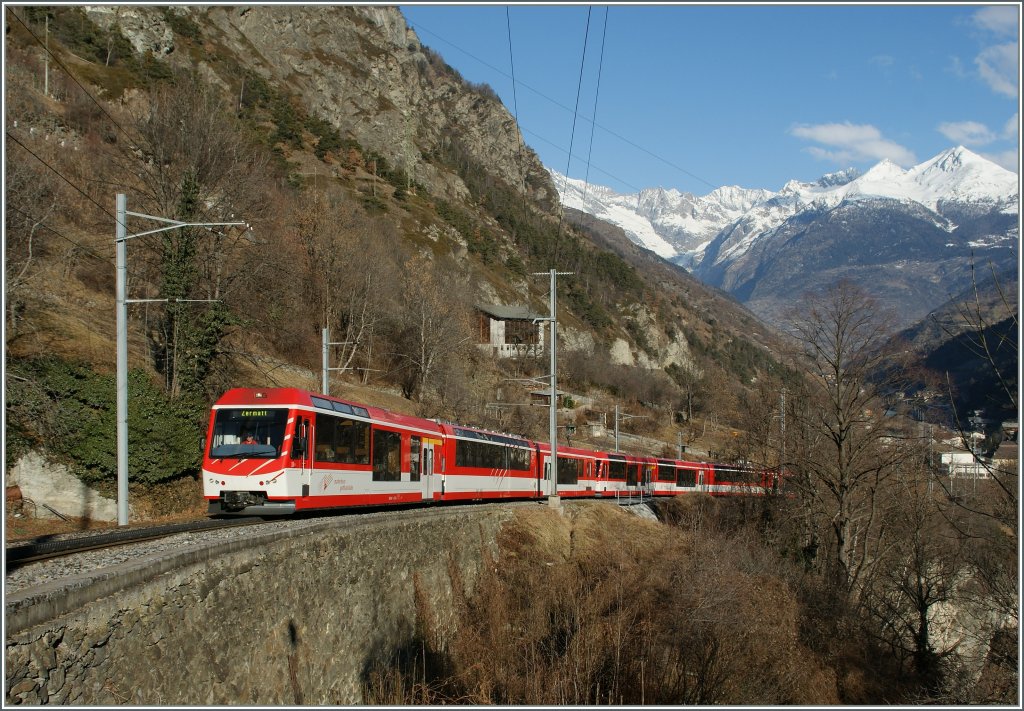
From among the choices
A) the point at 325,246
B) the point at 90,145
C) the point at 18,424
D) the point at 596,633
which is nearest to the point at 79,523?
the point at 18,424

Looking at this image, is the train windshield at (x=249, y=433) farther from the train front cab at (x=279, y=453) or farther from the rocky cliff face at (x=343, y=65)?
the rocky cliff face at (x=343, y=65)

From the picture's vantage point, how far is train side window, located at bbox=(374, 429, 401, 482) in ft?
73.1

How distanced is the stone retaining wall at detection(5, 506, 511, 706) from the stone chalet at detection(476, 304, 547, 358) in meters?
75.2

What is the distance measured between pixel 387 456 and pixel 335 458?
3.24m

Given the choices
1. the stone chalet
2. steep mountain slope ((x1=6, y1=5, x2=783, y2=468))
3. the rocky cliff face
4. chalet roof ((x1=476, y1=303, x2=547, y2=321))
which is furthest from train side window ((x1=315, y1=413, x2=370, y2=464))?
the rocky cliff face

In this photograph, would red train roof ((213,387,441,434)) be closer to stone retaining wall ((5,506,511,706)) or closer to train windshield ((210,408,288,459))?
train windshield ((210,408,288,459))

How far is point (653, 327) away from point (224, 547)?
139m

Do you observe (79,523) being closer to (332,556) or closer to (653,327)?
(332,556)

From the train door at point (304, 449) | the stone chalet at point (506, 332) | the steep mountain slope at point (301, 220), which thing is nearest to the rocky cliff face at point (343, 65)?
the steep mountain slope at point (301, 220)

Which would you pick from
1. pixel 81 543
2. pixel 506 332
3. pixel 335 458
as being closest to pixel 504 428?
pixel 335 458

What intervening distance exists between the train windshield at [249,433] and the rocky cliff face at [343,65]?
8797cm

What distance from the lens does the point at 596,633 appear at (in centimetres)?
1816

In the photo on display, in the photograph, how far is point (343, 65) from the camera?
451 feet

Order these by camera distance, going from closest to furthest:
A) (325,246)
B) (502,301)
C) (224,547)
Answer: (224,547) → (325,246) → (502,301)
